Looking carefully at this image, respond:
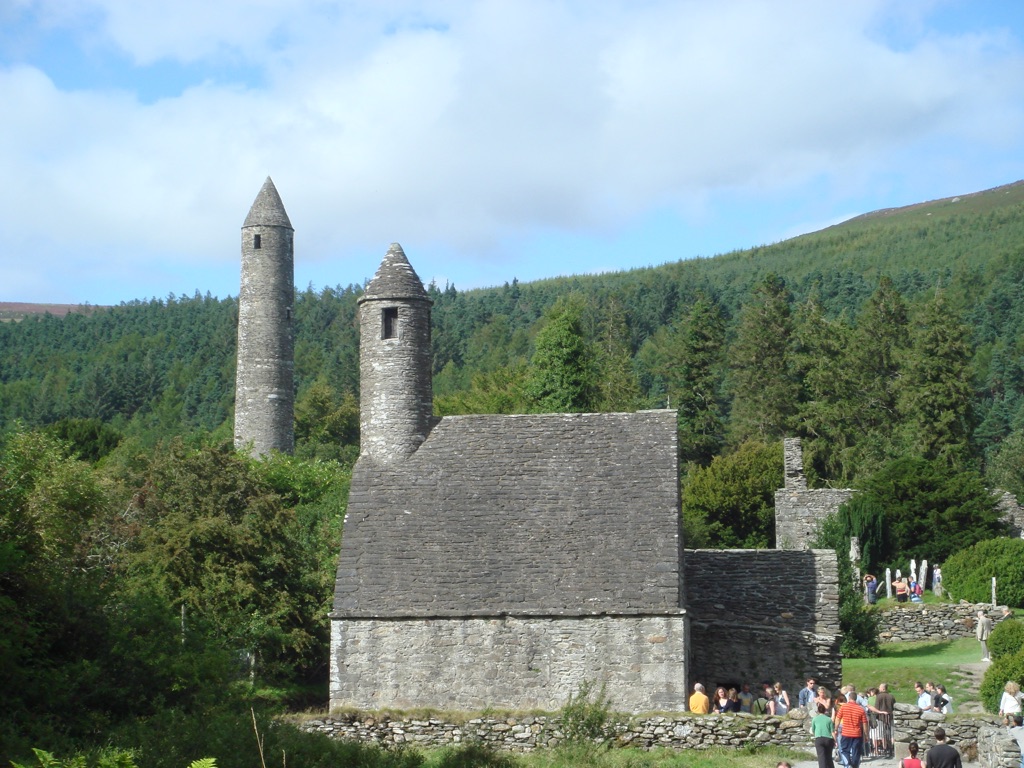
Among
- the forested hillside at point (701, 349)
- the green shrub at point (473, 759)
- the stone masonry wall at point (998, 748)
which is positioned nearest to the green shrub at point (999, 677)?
the stone masonry wall at point (998, 748)

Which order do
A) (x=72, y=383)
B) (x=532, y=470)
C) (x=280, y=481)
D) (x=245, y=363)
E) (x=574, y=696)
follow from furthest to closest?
(x=72, y=383) → (x=245, y=363) → (x=280, y=481) → (x=532, y=470) → (x=574, y=696)

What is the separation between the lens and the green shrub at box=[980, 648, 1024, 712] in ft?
74.0

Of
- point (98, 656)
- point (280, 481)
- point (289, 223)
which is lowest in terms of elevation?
point (98, 656)

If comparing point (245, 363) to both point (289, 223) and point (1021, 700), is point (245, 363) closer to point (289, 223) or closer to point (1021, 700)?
point (289, 223)

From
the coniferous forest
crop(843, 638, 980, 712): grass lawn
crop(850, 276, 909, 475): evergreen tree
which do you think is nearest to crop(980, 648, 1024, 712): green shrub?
crop(843, 638, 980, 712): grass lawn

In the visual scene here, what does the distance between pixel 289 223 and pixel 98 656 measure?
37.7 m

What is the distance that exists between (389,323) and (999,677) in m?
13.7

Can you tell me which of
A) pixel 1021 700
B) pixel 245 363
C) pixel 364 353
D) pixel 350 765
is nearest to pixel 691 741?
pixel 1021 700

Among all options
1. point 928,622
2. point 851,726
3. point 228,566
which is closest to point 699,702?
point 851,726

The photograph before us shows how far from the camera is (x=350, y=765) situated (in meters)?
16.5

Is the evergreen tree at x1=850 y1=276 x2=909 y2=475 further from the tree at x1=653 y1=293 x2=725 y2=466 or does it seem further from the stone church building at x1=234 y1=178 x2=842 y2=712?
the stone church building at x1=234 y1=178 x2=842 y2=712

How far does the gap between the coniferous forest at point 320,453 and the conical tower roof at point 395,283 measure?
6066 mm

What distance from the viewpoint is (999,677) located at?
2288 centimetres

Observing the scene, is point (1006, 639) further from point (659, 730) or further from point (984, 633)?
point (659, 730)
